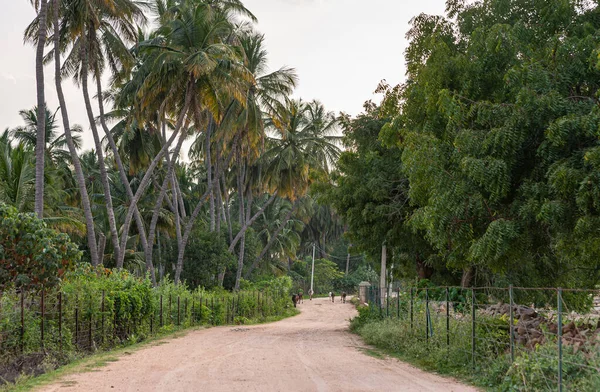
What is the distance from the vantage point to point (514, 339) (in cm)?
1109

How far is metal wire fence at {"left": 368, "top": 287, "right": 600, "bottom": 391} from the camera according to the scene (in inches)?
334

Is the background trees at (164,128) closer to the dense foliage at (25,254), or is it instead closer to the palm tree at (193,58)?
the palm tree at (193,58)

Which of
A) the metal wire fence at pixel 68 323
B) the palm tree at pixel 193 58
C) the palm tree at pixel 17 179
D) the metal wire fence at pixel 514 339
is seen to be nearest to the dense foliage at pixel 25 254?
the metal wire fence at pixel 68 323

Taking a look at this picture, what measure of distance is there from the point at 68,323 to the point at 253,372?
533 centimetres

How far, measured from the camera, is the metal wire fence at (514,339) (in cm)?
848

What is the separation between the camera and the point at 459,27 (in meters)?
14.6

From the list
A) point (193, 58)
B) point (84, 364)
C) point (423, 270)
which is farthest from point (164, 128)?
point (84, 364)

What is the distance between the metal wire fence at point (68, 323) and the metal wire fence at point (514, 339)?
7848mm

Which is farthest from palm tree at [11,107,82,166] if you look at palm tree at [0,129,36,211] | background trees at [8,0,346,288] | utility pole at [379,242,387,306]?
utility pole at [379,242,387,306]

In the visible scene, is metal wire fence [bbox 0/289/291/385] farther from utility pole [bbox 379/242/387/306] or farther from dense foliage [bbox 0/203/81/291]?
utility pole [bbox 379/242/387/306]

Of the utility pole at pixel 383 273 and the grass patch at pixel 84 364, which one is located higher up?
the utility pole at pixel 383 273

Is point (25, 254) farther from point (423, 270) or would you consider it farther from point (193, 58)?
point (423, 270)

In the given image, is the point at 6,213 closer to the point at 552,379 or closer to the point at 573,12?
the point at 552,379

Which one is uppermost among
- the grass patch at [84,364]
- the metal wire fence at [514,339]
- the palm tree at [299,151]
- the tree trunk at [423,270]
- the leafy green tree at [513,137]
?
the palm tree at [299,151]
